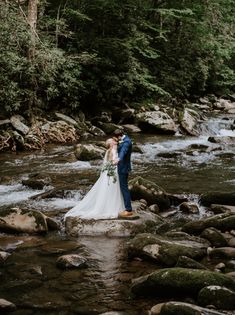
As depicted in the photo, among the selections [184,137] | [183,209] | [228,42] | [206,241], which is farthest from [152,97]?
[206,241]

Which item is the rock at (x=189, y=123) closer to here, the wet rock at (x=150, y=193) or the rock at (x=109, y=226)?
the wet rock at (x=150, y=193)

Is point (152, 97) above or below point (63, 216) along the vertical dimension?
above

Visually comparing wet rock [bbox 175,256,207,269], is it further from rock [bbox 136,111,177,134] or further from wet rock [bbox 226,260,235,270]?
rock [bbox 136,111,177,134]

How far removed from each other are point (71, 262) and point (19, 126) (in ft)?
38.5

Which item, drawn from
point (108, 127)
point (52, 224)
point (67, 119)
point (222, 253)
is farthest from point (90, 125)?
point (222, 253)

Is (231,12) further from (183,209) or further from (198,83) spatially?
(183,209)

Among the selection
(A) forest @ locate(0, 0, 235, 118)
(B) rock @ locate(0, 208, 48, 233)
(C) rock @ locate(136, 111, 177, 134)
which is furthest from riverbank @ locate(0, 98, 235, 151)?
(B) rock @ locate(0, 208, 48, 233)

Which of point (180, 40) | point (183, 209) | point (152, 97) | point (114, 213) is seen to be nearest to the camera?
point (114, 213)

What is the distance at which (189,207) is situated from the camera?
9.77m

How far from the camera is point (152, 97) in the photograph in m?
26.3

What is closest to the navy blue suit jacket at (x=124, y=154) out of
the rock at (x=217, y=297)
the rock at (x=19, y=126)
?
the rock at (x=217, y=297)

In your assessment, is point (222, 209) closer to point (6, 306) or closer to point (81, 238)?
point (81, 238)

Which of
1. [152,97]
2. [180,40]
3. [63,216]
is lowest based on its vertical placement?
[63,216]

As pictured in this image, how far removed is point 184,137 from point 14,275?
15.4 metres
